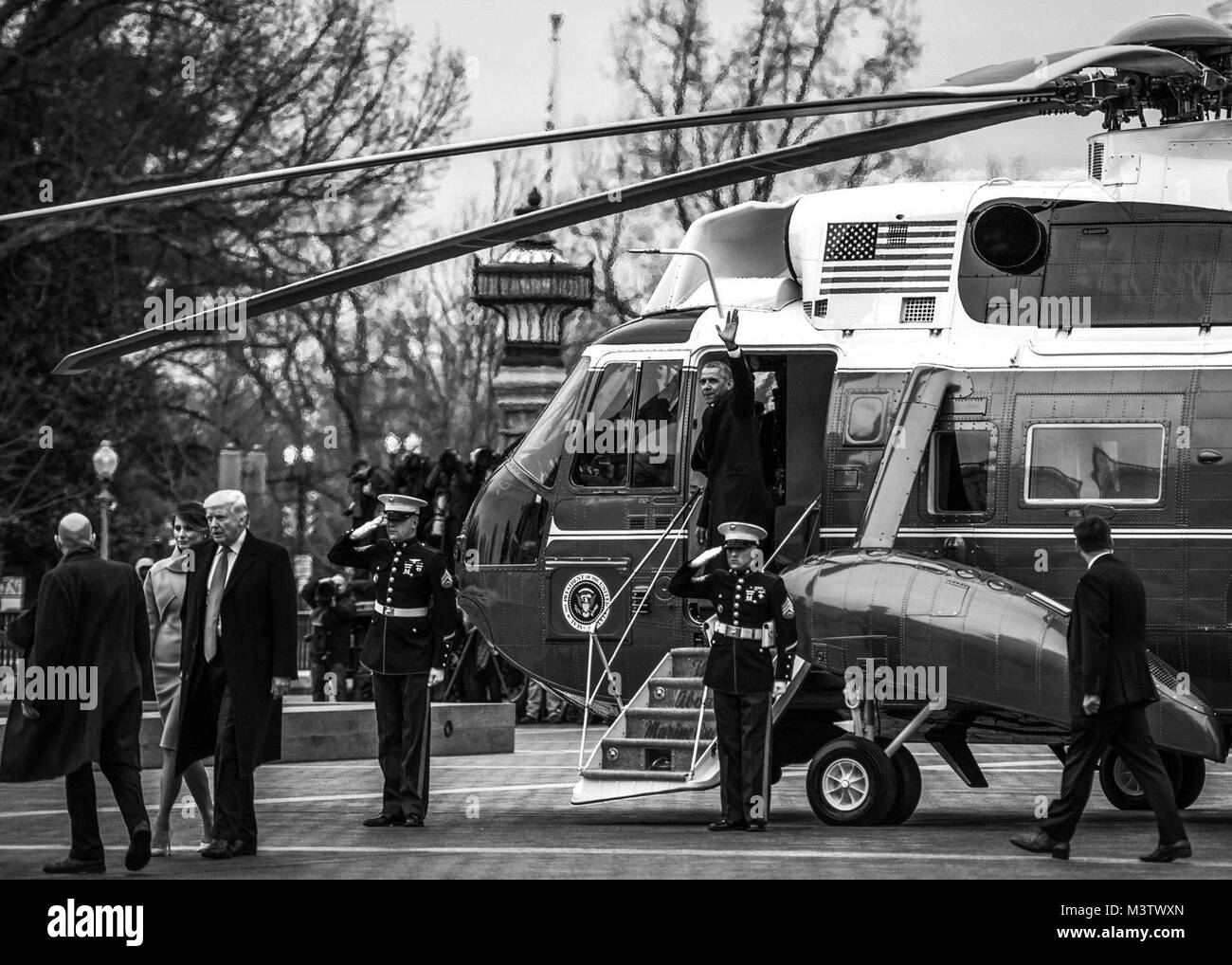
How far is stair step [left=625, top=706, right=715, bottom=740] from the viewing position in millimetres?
14880

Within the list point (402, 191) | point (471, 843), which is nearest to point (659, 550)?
point (471, 843)

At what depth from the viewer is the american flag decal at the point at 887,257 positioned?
15.7m

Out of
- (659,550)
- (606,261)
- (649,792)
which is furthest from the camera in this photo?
(606,261)

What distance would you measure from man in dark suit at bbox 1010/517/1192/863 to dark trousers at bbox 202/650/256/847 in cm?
452

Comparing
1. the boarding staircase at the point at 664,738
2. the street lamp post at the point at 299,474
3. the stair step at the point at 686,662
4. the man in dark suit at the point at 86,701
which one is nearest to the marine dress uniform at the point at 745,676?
the boarding staircase at the point at 664,738

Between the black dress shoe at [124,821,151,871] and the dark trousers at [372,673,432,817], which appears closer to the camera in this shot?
the black dress shoe at [124,821,151,871]

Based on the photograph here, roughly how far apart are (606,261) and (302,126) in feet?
30.6

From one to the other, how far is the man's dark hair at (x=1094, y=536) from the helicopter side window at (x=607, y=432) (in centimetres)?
451

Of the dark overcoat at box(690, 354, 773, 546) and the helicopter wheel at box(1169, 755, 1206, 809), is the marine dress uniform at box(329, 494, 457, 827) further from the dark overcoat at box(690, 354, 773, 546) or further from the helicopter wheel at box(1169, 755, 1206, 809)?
the helicopter wheel at box(1169, 755, 1206, 809)

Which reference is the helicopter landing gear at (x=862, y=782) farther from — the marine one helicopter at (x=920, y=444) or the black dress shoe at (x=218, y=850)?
the black dress shoe at (x=218, y=850)

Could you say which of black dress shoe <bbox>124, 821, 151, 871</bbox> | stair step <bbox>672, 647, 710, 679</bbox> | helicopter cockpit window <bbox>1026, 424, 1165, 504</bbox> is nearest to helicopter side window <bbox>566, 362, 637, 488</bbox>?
stair step <bbox>672, 647, 710, 679</bbox>

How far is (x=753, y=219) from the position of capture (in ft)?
55.4

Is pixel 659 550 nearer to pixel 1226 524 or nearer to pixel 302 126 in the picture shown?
pixel 1226 524

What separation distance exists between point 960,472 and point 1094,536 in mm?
2910
